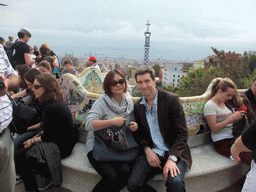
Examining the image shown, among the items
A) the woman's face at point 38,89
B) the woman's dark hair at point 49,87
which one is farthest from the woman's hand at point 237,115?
the woman's face at point 38,89

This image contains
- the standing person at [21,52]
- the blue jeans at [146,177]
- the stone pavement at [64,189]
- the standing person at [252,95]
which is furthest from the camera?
the standing person at [21,52]

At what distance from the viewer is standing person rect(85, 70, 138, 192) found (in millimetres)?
2170

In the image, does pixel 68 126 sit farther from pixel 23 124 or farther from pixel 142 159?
pixel 142 159

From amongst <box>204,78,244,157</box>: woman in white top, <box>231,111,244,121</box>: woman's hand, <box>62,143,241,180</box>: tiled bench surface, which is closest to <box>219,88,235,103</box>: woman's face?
<box>204,78,244,157</box>: woman in white top

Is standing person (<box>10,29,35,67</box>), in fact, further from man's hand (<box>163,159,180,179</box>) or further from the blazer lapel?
man's hand (<box>163,159,180,179</box>)

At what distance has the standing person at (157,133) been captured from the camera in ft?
7.06

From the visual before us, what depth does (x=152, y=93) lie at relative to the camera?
92.4 inches

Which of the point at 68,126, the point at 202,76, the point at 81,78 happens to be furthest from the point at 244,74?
the point at 68,126

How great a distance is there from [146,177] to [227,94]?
1.59 m

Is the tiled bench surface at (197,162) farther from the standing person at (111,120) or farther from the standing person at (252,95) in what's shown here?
the standing person at (252,95)

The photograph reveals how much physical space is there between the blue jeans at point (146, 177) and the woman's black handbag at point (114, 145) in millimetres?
131

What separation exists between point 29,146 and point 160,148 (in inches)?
63.2

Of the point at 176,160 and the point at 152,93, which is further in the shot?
the point at 152,93

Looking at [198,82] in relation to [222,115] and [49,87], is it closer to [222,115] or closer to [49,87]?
[222,115]
